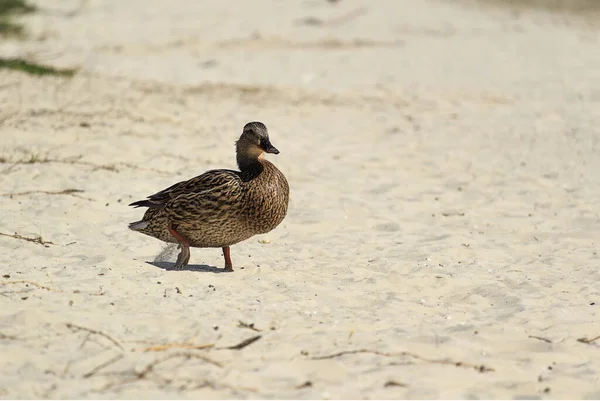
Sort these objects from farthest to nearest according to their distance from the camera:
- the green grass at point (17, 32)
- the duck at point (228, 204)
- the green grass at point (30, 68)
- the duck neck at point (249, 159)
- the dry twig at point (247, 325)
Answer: the green grass at point (17, 32) < the green grass at point (30, 68) < the duck neck at point (249, 159) < the duck at point (228, 204) < the dry twig at point (247, 325)

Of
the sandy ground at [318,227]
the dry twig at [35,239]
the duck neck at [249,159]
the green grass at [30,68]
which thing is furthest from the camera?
the green grass at [30,68]

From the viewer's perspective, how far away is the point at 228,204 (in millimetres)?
6848

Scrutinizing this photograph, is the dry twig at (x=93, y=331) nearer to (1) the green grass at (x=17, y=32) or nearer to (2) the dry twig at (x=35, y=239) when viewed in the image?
(2) the dry twig at (x=35, y=239)

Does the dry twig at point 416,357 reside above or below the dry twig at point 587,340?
above

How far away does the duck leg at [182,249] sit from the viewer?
279 inches

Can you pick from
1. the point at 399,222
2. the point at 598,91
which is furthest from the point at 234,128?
the point at 598,91

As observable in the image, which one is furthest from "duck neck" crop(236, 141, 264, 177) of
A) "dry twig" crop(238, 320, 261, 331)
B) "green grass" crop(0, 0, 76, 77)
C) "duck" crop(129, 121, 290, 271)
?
"green grass" crop(0, 0, 76, 77)

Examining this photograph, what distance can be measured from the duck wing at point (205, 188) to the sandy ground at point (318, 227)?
599 millimetres

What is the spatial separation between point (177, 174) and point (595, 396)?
6.50 metres

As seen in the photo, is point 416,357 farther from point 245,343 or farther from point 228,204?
point 228,204

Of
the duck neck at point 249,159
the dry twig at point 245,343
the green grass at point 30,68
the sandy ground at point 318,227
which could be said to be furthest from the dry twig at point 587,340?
the green grass at point 30,68

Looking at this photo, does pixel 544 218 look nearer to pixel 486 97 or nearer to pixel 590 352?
pixel 590 352

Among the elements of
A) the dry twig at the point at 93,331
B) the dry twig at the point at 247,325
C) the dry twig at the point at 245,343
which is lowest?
the dry twig at the point at 247,325

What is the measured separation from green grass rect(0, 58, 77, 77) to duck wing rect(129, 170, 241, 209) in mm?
7927
